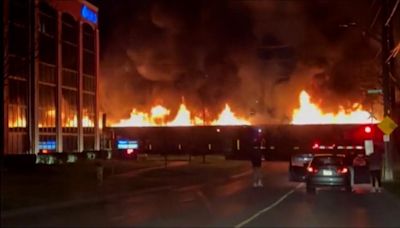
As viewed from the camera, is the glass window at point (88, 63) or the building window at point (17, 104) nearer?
the building window at point (17, 104)

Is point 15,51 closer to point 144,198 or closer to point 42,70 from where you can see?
point 42,70

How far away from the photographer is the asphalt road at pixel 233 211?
14648mm

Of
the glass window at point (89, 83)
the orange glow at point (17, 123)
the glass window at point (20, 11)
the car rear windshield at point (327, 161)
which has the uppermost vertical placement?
the glass window at point (20, 11)

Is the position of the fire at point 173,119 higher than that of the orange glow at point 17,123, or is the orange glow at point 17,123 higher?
the fire at point 173,119

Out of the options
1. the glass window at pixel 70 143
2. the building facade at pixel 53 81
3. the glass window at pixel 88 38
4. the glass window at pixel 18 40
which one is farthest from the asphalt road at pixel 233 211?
the glass window at pixel 88 38

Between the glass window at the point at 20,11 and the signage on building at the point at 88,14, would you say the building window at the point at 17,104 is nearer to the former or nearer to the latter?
the glass window at the point at 20,11

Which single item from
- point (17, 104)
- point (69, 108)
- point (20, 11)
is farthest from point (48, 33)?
point (69, 108)

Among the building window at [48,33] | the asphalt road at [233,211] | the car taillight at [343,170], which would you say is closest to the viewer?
the asphalt road at [233,211]

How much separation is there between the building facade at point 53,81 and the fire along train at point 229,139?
12.8 feet

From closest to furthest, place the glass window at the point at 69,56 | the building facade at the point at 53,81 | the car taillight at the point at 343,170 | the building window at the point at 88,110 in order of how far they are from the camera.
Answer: the car taillight at the point at 343,170, the building facade at the point at 53,81, the glass window at the point at 69,56, the building window at the point at 88,110

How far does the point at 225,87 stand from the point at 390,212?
6141 cm

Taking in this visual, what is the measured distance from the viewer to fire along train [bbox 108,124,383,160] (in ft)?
185

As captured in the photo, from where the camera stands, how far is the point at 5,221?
15859 mm

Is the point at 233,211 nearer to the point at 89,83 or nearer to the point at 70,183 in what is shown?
the point at 70,183
